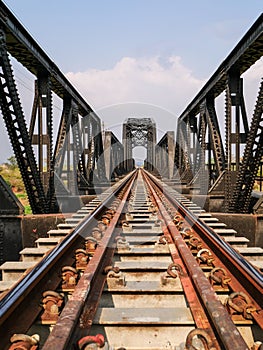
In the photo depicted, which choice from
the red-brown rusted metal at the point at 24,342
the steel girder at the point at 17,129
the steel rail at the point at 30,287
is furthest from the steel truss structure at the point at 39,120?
the red-brown rusted metal at the point at 24,342

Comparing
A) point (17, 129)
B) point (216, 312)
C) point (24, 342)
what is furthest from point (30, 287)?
point (17, 129)

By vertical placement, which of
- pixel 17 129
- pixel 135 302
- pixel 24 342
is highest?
pixel 17 129

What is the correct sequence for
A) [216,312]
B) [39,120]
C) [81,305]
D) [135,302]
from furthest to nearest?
[39,120] → [135,302] → [81,305] → [216,312]

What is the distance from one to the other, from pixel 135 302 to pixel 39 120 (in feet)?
22.2

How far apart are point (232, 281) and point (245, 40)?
6.16 m

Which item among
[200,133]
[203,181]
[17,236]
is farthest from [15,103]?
[200,133]

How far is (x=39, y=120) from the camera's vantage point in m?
8.80

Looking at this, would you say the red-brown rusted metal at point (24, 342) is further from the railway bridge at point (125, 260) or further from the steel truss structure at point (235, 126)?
the steel truss structure at point (235, 126)

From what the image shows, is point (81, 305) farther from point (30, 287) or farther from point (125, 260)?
point (125, 260)

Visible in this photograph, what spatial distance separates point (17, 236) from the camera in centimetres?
560

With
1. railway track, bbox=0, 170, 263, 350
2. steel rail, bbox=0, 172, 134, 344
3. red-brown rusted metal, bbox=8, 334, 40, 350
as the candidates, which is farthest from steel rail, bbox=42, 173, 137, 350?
steel rail, bbox=0, 172, 134, 344

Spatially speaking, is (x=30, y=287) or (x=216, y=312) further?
(x=30, y=287)

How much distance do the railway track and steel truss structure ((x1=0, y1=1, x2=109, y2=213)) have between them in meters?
3.54

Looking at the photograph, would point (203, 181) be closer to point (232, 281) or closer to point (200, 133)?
point (200, 133)
